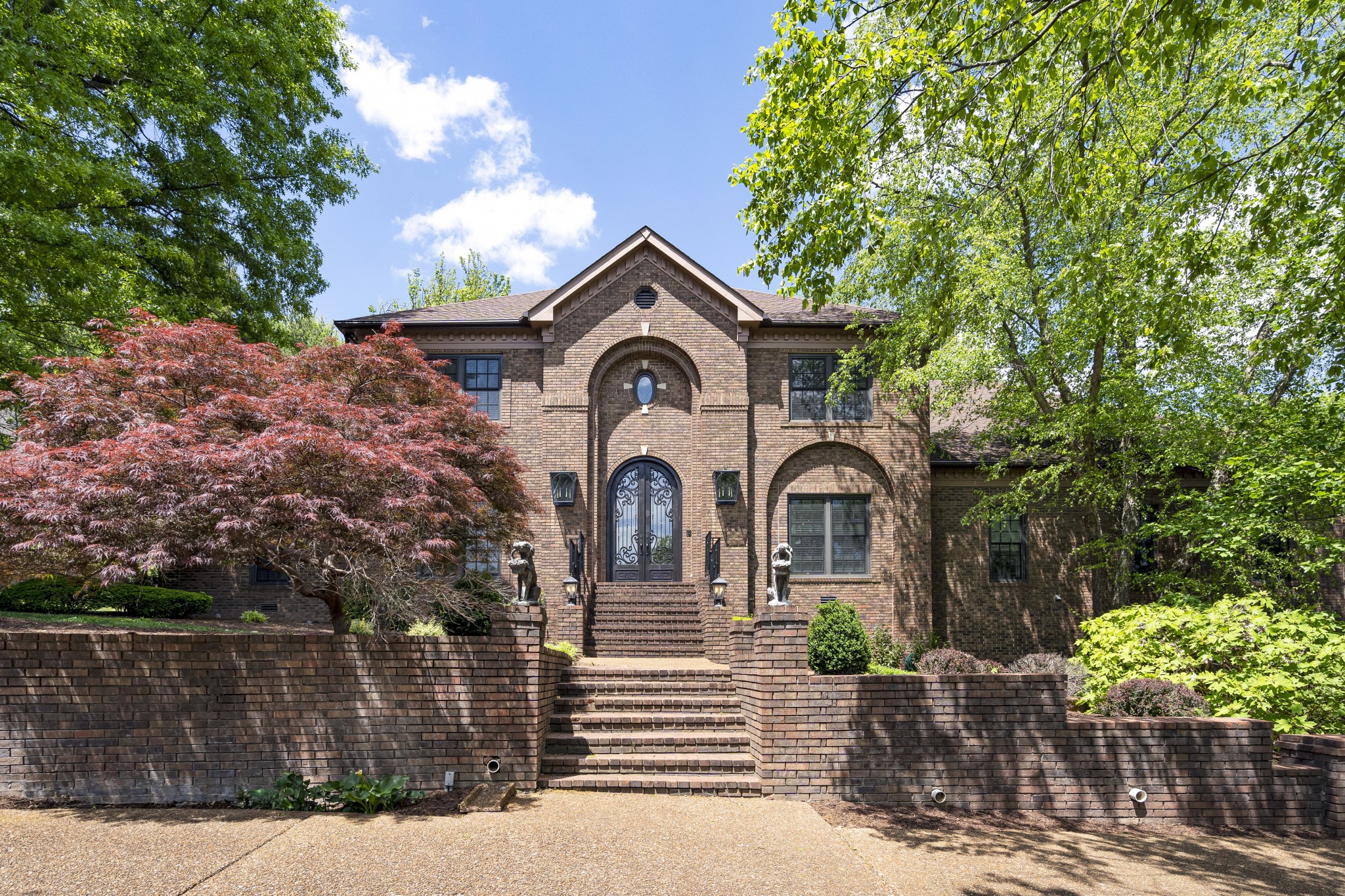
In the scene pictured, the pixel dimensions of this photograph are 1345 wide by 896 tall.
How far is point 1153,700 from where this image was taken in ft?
26.2

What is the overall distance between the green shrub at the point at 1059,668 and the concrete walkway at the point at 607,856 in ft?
11.6

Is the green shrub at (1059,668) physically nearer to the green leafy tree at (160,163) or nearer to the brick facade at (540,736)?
the brick facade at (540,736)

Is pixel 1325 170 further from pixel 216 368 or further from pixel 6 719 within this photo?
pixel 6 719

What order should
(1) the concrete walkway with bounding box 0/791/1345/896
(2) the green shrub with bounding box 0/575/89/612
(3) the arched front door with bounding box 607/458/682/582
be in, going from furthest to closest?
(3) the arched front door with bounding box 607/458/682/582 → (2) the green shrub with bounding box 0/575/89/612 → (1) the concrete walkway with bounding box 0/791/1345/896

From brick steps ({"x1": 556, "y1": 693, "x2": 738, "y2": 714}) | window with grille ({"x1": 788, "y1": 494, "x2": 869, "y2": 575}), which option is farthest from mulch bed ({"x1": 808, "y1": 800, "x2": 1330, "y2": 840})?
window with grille ({"x1": 788, "y1": 494, "x2": 869, "y2": 575})

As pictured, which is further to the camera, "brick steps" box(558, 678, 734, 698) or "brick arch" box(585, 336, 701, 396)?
"brick arch" box(585, 336, 701, 396)

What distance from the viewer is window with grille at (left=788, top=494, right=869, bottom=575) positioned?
603 inches

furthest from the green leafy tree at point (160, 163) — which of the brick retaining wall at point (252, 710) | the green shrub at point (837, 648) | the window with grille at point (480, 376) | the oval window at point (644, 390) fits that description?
the green shrub at point (837, 648)

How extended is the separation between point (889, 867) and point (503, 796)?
351cm

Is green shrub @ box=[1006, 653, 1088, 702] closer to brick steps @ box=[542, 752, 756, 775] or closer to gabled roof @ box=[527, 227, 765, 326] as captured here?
brick steps @ box=[542, 752, 756, 775]

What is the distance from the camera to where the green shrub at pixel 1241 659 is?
8.12m

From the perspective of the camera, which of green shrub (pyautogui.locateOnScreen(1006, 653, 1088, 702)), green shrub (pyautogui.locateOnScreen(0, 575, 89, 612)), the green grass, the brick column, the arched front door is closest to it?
the brick column

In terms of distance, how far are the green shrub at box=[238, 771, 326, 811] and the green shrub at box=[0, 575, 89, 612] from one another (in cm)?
835

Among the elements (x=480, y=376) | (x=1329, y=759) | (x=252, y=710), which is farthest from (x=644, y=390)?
(x=1329, y=759)
